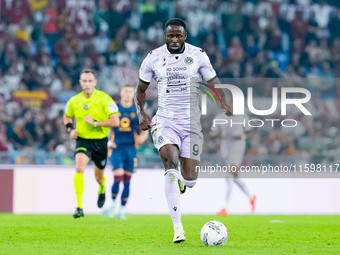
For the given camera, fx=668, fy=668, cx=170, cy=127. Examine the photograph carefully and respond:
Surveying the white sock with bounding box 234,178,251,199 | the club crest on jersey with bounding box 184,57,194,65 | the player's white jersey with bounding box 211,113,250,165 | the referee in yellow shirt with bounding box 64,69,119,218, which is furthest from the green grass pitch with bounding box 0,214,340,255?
the player's white jersey with bounding box 211,113,250,165

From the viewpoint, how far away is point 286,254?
20.7ft

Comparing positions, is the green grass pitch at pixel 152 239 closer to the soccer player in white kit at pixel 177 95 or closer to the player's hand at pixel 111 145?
the soccer player in white kit at pixel 177 95

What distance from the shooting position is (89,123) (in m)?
10.9

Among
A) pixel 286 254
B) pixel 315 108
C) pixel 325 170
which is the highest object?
pixel 315 108

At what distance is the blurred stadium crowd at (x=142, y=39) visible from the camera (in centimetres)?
1920

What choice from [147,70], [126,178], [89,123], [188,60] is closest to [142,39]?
[126,178]

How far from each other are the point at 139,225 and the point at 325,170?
5280 millimetres

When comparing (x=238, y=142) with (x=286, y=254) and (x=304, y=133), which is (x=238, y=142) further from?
(x=286, y=254)

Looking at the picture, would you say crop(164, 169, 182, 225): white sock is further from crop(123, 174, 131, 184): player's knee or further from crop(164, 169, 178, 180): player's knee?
crop(123, 174, 131, 184): player's knee

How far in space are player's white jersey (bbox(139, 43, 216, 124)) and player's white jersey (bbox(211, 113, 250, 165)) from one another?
6141 mm

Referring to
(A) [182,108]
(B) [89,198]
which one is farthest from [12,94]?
(A) [182,108]

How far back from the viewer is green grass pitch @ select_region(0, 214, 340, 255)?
6.59 m

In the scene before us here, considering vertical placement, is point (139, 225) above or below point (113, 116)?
below

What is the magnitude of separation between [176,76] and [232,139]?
6.42 meters
